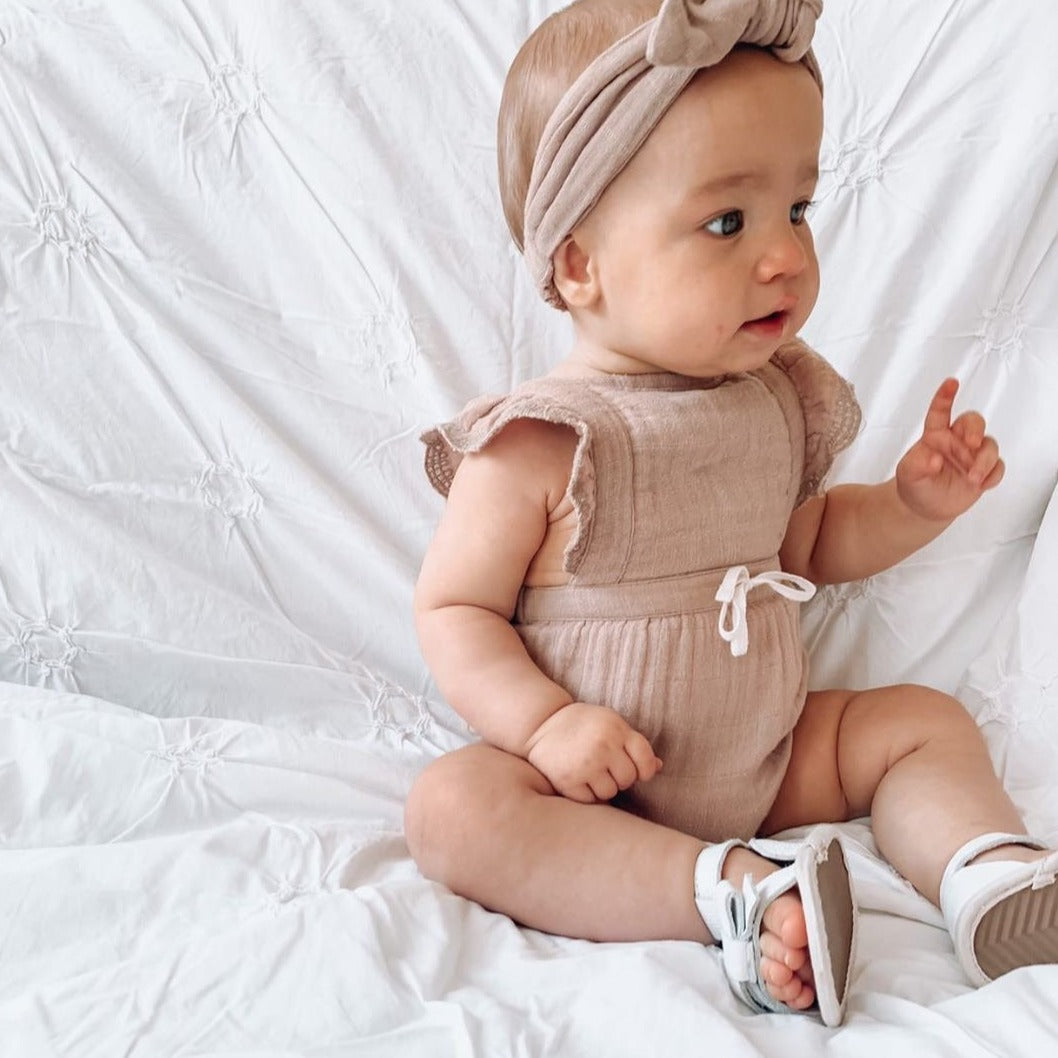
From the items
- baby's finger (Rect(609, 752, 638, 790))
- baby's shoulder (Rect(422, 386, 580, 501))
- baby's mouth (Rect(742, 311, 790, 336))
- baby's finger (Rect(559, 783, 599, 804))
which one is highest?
baby's mouth (Rect(742, 311, 790, 336))

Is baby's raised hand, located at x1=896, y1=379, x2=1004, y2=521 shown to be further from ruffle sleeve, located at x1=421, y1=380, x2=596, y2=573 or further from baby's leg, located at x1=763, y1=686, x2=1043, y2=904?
ruffle sleeve, located at x1=421, y1=380, x2=596, y2=573

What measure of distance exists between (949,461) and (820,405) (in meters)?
0.13

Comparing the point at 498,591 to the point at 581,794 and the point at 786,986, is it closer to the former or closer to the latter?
the point at 581,794

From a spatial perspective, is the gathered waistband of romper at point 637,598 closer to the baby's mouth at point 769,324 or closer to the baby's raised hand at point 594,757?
the baby's raised hand at point 594,757

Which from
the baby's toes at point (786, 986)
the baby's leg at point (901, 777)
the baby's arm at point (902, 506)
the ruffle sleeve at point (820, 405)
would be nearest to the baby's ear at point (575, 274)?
A: the ruffle sleeve at point (820, 405)

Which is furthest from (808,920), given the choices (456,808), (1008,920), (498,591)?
(498,591)

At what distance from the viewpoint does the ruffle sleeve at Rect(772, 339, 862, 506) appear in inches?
44.5

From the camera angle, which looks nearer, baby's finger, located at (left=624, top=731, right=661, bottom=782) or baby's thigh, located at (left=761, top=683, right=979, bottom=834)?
baby's finger, located at (left=624, top=731, right=661, bottom=782)

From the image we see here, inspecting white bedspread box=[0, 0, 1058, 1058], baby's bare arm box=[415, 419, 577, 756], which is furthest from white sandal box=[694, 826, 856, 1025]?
white bedspread box=[0, 0, 1058, 1058]

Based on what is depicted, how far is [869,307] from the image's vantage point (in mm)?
1275

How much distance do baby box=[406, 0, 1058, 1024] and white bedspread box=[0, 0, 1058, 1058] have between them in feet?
0.46

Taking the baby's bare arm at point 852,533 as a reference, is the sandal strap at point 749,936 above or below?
below

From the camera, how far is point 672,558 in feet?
3.36

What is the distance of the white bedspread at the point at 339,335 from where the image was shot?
119 cm
